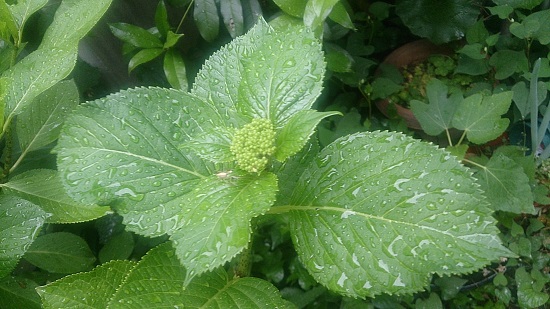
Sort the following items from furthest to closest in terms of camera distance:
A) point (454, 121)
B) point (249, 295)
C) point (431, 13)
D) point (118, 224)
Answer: point (431, 13) → point (454, 121) → point (118, 224) → point (249, 295)

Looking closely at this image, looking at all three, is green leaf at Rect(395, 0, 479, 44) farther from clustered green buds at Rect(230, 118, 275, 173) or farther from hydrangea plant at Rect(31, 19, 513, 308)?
clustered green buds at Rect(230, 118, 275, 173)

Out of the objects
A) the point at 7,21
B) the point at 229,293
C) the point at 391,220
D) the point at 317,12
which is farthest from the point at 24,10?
the point at 391,220

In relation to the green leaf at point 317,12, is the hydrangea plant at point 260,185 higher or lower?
lower

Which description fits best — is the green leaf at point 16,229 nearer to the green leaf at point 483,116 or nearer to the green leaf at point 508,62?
the green leaf at point 483,116

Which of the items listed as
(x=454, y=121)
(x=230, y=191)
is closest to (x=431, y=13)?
(x=454, y=121)

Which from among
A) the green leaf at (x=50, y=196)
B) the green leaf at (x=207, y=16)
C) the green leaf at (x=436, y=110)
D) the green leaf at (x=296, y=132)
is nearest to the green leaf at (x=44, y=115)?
the green leaf at (x=50, y=196)

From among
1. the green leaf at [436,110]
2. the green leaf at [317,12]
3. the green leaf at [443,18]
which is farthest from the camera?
the green leaf at [443,18]

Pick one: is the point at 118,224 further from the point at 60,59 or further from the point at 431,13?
the point at 431,13
